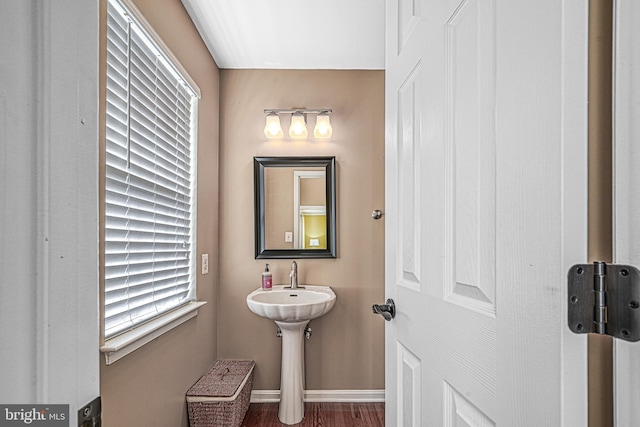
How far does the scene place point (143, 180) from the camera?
1.75m

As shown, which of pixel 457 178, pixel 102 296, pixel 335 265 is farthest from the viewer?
pixel 335 265

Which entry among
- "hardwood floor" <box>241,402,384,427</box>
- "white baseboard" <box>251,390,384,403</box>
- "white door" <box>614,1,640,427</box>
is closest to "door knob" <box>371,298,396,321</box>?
"white door" <box>614,1,640,427</box>

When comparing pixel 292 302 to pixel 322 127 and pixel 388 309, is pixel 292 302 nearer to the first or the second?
pixel 322 127

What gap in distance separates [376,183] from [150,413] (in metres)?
1.99

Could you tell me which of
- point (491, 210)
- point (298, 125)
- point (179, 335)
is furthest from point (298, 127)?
point (491, 210)

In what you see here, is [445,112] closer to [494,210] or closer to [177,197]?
[494,210]

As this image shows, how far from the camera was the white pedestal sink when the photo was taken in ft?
8.41

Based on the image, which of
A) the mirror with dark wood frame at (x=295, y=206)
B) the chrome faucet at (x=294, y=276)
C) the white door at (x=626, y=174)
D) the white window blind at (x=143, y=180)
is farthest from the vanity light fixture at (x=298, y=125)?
the white door at (x=626, y=174)

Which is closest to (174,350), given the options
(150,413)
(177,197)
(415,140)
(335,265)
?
(150,413)

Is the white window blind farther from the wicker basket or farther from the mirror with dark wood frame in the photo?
the mirror with dark wood frame

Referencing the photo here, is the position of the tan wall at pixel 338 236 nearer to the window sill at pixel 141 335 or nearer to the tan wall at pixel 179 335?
the tan wall at pixel 179 335

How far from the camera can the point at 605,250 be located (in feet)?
1.66

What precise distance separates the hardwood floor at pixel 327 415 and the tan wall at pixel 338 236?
0.13 m

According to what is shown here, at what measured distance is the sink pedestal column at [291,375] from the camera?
2.69 meters
